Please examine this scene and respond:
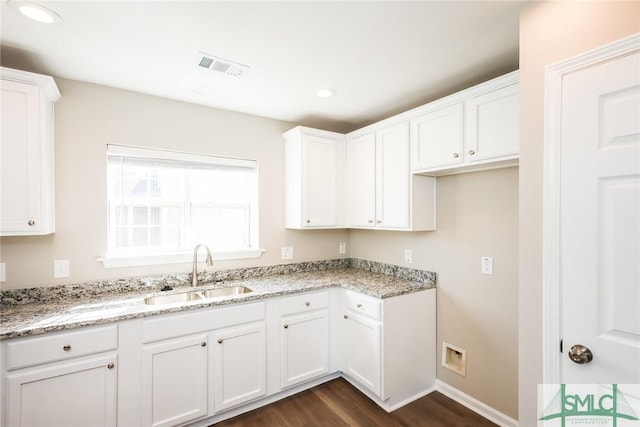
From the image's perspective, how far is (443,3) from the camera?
4.58ft

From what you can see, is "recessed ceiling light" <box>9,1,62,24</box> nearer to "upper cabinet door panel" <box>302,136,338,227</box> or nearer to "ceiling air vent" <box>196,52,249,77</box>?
"ceiling air vent" <box>196,52,249,77</box>

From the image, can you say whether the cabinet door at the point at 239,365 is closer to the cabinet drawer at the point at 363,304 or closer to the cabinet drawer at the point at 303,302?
the cabinet drawer at the point at 303,302

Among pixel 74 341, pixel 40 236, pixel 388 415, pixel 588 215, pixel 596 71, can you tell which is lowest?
pixel 388 415

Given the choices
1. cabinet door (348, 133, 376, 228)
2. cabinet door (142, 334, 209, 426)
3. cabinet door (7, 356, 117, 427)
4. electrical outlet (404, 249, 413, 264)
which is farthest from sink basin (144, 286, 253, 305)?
electrical outlet (404, 249, 413, 264)

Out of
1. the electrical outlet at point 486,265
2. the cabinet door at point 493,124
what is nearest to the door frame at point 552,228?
the cabinet door at point 493,124

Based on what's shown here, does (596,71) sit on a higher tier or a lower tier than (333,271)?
higher

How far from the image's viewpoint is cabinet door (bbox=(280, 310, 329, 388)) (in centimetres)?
240

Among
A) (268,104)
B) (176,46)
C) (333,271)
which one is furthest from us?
(333,271)

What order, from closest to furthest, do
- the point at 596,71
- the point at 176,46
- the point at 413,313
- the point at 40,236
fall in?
the point at 596,71
the point at 176,46
the point at 40,236
the point at 413,313

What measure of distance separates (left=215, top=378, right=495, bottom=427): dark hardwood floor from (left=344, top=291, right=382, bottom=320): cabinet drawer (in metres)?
0.68

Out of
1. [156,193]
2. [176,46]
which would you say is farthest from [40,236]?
[176,46]

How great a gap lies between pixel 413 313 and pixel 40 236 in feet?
8.88

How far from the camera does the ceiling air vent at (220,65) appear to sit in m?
1.85

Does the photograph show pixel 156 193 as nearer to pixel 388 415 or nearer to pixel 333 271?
pixel 333 271
